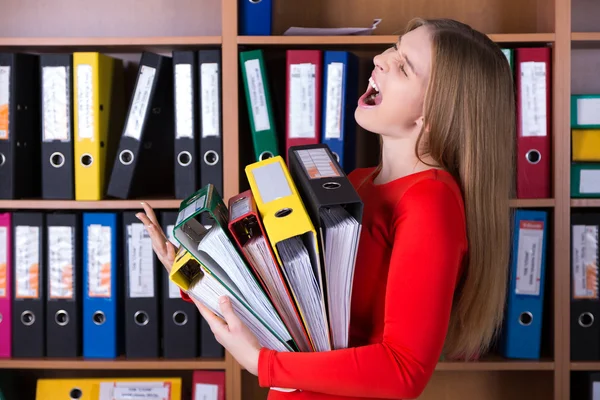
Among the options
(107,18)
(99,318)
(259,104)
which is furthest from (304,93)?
(99,318)

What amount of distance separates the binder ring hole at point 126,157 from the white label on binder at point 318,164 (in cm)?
92

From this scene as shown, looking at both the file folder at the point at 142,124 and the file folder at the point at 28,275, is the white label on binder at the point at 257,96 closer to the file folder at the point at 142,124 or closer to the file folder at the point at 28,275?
the file folder at the point at 142,124

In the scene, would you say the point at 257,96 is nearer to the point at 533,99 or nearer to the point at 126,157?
the point at 126,157

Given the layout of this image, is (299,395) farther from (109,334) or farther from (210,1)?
(210,1)

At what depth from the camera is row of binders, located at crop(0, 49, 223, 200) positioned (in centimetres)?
175

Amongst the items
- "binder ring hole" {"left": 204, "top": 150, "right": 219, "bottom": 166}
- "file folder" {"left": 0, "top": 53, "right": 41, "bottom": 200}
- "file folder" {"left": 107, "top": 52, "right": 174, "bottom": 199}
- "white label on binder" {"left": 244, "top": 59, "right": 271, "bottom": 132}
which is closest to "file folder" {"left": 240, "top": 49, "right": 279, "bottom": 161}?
"white label on binder" {"left": 244, "top": 59, "right": 271, "bottom": 132}

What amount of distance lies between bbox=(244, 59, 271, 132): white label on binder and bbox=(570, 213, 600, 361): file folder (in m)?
0.85

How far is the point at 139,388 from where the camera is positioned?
185 cm

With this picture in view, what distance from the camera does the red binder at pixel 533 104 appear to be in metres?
1.75

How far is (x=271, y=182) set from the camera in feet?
2.90

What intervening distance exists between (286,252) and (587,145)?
3.98ft

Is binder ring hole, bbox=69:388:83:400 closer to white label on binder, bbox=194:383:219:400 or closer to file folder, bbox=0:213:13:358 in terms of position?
file folder, bbox=0:213:13:358

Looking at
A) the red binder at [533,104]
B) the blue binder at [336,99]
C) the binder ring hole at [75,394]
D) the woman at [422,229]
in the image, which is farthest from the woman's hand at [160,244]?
the red binder at [533,104]

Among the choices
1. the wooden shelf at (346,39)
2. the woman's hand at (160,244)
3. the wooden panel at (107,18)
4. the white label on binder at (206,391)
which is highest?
the wooden panel at (107,18)
